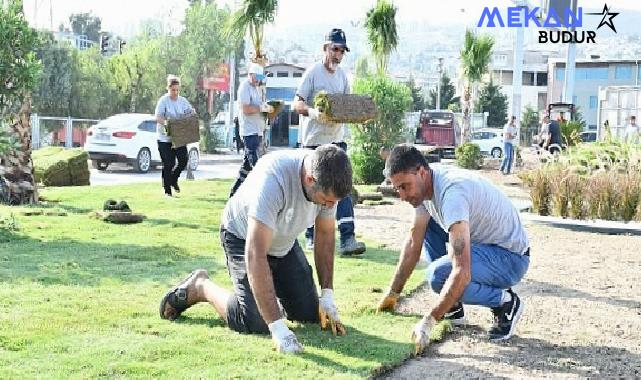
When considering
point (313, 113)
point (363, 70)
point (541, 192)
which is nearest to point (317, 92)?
point (313, 113)

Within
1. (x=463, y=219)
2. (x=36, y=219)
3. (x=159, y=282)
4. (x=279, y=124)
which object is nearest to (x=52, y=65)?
(x=279, y=124)

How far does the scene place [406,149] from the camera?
200 inches

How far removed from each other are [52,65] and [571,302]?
35.4 metres

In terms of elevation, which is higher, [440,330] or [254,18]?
[254,18]

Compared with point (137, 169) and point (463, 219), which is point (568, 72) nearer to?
point (137, 169)

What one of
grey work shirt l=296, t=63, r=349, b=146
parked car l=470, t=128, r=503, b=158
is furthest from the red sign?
grey work shirt l=296, t=63, r=349, b=146

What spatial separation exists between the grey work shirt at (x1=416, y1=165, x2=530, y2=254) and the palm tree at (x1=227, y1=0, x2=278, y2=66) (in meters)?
16.1

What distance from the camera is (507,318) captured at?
5.56 meters

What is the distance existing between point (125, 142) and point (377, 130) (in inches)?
301

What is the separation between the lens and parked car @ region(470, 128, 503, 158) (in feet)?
141

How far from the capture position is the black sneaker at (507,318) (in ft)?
18.2

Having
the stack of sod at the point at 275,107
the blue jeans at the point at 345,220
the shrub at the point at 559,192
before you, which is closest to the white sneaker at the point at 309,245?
the blue jeans at the point at 345,220

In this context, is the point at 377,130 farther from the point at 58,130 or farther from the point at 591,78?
the point at 591,78

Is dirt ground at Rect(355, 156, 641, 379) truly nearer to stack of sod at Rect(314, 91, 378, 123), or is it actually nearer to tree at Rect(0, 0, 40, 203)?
stack of sod at Rect(314, 91, 378, 123)
